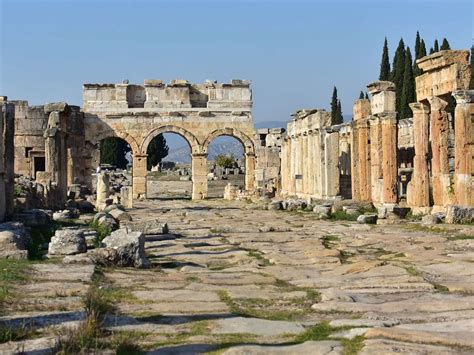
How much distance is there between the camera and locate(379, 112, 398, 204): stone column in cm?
2027

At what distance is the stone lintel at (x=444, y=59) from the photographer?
685 inches

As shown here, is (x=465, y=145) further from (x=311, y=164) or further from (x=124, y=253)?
(x=311, y=164)

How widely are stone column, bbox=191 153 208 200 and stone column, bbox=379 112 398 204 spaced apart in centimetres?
1752

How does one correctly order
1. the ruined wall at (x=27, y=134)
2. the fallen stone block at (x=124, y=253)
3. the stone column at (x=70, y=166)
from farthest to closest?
the stone column at (x=70, y=166)
the ruined wall at (x=27, y=134)
the fallen stone block at (x=124, y=253)

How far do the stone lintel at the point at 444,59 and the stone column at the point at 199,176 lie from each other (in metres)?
19.8

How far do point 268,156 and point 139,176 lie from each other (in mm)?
6542

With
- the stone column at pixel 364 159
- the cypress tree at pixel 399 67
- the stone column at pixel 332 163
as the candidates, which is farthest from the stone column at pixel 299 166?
the cypress tree at pixel 399 67

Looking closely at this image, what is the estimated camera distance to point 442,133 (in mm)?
18578

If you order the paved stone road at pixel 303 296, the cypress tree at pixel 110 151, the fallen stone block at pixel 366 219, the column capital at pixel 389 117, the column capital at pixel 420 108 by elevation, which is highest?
the cypress tree at pixel 110 151

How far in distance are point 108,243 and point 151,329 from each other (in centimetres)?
418

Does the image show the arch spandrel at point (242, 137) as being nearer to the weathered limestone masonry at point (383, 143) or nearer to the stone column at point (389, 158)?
the weathered limestone masonry at point (383, 143)

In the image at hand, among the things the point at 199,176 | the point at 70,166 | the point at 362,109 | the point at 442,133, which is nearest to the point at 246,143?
the point at 199,176

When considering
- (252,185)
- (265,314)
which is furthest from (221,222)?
(252,185)

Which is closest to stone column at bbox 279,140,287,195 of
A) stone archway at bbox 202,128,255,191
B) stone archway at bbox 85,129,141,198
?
stone archway at bbox 202,128,255,191
